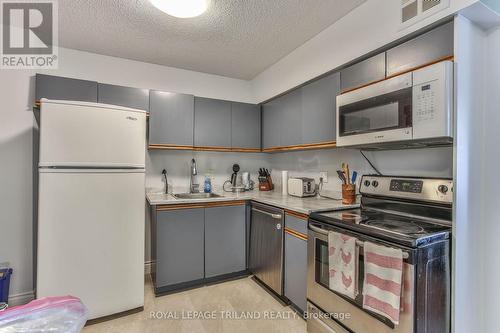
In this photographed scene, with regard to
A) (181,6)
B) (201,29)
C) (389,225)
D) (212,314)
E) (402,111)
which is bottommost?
(212,314)

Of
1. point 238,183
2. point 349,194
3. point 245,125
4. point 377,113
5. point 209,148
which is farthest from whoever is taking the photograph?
point 238,183

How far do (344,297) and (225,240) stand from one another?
1.34 metres

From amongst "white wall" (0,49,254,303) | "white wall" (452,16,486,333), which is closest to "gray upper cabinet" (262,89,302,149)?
"white wall" (452,16,486,333)

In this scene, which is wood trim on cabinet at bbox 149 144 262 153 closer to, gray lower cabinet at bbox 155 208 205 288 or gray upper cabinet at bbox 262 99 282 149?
gray upper cabinet at bbox 262 99 282 149

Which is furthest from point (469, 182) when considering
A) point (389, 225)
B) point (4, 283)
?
point (4, 283)

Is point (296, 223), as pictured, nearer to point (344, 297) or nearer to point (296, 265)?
point (296, 265)

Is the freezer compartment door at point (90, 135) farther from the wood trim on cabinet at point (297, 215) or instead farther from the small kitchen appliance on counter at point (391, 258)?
the small kitchen appliance on counter at point (391, 258)

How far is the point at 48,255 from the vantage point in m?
1.78

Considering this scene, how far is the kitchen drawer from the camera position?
1.90m

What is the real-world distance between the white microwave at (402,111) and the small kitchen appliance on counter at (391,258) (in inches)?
12.9

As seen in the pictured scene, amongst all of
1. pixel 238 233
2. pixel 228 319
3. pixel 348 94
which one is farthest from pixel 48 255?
pixel 348 94

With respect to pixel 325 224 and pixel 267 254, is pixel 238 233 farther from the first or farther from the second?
pixel 325 224

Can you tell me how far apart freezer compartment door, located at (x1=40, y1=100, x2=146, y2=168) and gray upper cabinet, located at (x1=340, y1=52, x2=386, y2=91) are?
1.70 m

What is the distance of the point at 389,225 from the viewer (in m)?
1.50
